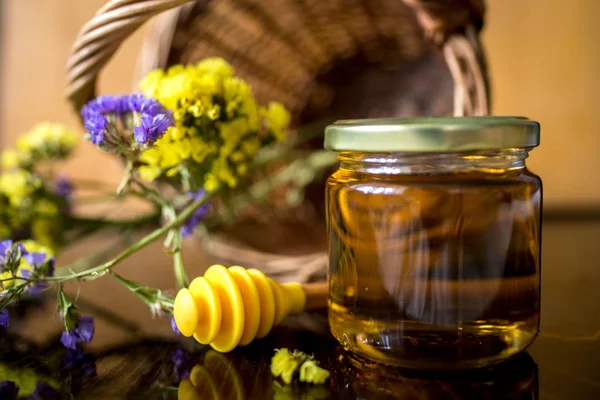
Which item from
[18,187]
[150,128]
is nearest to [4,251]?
[150,128]

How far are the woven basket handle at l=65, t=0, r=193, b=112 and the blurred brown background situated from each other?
80cm

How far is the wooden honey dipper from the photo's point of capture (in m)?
0.42

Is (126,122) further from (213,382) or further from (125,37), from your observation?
(213,382)

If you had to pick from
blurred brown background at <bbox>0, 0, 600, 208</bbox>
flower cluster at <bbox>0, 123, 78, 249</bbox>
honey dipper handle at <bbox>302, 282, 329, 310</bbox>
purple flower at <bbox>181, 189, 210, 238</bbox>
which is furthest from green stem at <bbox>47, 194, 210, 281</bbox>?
blurred brown background at <bbox>0, 0, 600, 208</bbox>

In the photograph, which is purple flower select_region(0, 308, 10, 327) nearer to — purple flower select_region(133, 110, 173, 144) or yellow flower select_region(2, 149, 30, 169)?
purple flower select_region(133, 110, 173, 144)

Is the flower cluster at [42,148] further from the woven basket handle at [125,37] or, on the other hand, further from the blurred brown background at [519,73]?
the blurred brown background at [519,73]

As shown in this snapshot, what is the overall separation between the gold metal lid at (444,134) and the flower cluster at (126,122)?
0.51 ft

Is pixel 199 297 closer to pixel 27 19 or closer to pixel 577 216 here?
pixel 577 216

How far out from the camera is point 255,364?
1.41 ft

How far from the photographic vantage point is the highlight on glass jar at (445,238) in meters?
0.36

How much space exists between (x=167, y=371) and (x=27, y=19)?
1.13 metres

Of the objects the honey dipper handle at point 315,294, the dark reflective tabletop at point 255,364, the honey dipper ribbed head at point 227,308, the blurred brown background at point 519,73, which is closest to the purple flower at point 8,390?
the dark reflective tabletop at point 255,364

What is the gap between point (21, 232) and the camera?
69 centimetres

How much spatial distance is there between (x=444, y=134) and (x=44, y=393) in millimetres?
303
